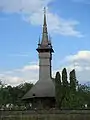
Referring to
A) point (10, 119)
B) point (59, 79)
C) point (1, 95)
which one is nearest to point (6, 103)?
point (1, 95)

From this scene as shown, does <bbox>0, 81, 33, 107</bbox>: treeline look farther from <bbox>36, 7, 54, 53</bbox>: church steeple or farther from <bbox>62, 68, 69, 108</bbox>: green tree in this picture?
<bbox>62, 68, 69, 108</bbox>: green tree

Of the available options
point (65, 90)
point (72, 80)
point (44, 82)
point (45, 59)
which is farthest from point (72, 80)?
point (45, 59)

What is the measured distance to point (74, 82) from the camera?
272 feet

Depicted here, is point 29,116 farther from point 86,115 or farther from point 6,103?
point 6,103

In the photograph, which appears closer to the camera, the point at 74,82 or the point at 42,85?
→ the point at 74,82

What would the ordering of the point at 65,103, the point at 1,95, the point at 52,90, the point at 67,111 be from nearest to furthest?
the point at 67,111 < the point at 65,103 < the point at 52,90 < the point at 1,95

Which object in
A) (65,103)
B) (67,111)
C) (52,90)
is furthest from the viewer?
(52,90)

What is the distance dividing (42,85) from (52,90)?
5.43m

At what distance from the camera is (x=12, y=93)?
5320 inches

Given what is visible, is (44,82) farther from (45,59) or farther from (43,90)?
(45,59)

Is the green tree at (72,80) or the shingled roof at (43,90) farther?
the shingled roof at (43,90)

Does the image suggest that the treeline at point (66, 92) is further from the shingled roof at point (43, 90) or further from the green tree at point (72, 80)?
the shingled roof at point (43, 90)

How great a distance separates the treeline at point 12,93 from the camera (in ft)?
392

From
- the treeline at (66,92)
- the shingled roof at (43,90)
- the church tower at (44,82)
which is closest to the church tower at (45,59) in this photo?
the church tower at (44,82)
